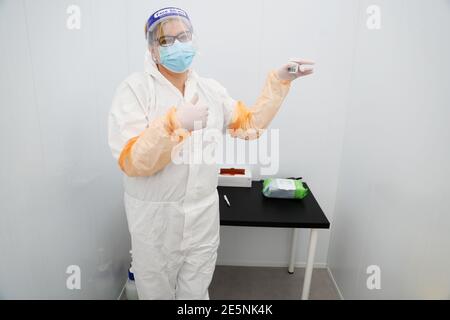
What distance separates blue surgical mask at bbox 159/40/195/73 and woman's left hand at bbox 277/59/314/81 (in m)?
0.38

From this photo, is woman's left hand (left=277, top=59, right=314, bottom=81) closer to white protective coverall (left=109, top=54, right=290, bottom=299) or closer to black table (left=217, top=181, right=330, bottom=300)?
white protective coverall (left=109, top=54, right=290, bottom=299)

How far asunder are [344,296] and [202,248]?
1.02 metres

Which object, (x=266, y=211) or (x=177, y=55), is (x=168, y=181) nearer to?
(x=177, y=55)

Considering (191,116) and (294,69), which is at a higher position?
(294,69)

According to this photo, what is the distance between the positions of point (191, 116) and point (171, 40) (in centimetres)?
34

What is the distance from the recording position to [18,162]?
0.92 metres

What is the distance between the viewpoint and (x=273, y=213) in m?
1.54

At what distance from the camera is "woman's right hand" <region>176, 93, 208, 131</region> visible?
36.5 inches

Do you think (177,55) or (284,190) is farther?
(284,190)

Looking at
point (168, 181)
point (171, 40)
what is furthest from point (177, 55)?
point (168, 181)

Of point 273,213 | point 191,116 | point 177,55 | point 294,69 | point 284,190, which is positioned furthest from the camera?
point 284,190

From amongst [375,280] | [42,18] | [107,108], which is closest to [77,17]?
[42,18]

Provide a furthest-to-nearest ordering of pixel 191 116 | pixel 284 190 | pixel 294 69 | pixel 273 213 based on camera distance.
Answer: pixel 284 190 → pixel 273 213 → pixel 294 69 → pixel 191 116

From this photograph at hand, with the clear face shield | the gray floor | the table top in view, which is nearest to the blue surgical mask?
the clear face shield
